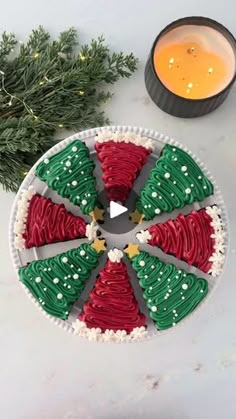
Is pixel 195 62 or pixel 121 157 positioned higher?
pixel 195 62

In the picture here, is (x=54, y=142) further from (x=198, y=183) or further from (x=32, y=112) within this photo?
(x=198, y=183)

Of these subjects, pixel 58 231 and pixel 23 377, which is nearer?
pixel 58 231

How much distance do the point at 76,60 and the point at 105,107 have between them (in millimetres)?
114

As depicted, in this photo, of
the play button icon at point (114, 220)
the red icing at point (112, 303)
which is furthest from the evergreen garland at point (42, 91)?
the red icing at point (112, 303)

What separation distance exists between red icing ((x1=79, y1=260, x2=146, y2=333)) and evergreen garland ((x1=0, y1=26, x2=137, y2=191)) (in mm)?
265

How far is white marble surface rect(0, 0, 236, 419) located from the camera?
1.37m

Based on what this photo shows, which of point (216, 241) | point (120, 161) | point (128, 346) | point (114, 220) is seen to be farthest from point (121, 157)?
point (128, 346)

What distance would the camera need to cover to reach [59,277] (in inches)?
48.4

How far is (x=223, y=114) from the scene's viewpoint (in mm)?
1402

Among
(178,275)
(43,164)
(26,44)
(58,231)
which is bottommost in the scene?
(178,275)

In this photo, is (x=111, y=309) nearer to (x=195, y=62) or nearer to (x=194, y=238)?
(x=194, y=238)

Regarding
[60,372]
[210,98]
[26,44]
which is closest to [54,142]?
[26,44]

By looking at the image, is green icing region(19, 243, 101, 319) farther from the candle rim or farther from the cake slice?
the candle rim

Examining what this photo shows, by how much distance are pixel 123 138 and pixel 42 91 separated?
0.64 feet
